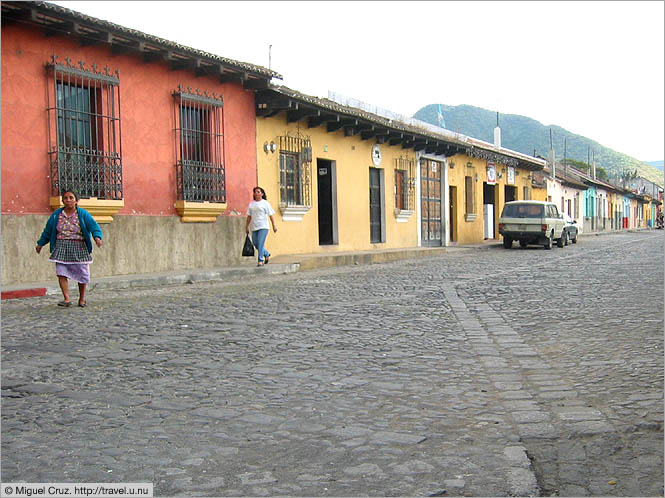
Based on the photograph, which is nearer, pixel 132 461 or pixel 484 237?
pixel 132 461

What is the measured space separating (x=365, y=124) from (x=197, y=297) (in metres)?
10.9

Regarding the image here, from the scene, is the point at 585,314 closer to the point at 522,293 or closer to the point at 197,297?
the point at 522,293

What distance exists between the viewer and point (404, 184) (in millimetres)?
23188

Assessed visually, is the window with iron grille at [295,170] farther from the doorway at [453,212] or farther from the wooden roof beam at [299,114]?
the doorway at [453,212]

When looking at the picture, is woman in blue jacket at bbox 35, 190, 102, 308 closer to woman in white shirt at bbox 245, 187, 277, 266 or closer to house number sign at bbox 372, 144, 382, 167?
woman in white shirt at bbox 245, 187, 277, 266

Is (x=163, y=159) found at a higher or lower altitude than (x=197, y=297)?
higher

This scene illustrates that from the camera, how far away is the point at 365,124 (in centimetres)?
1928

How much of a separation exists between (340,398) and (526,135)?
128 m

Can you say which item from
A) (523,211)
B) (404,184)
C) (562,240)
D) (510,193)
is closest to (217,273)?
(404,184)

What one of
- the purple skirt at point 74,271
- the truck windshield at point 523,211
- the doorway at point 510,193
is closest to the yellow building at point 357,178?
the truck windshield at point 523,211

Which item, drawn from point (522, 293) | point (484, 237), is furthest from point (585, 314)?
point (484, 237)

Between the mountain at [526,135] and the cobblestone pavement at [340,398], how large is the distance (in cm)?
11308

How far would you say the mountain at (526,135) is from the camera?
398 feet

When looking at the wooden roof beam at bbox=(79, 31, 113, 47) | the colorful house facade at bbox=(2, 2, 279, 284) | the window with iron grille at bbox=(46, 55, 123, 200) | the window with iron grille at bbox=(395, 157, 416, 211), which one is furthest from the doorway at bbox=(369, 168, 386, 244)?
the wooden roof beam at bbox=(79, 31, 113, 47)
